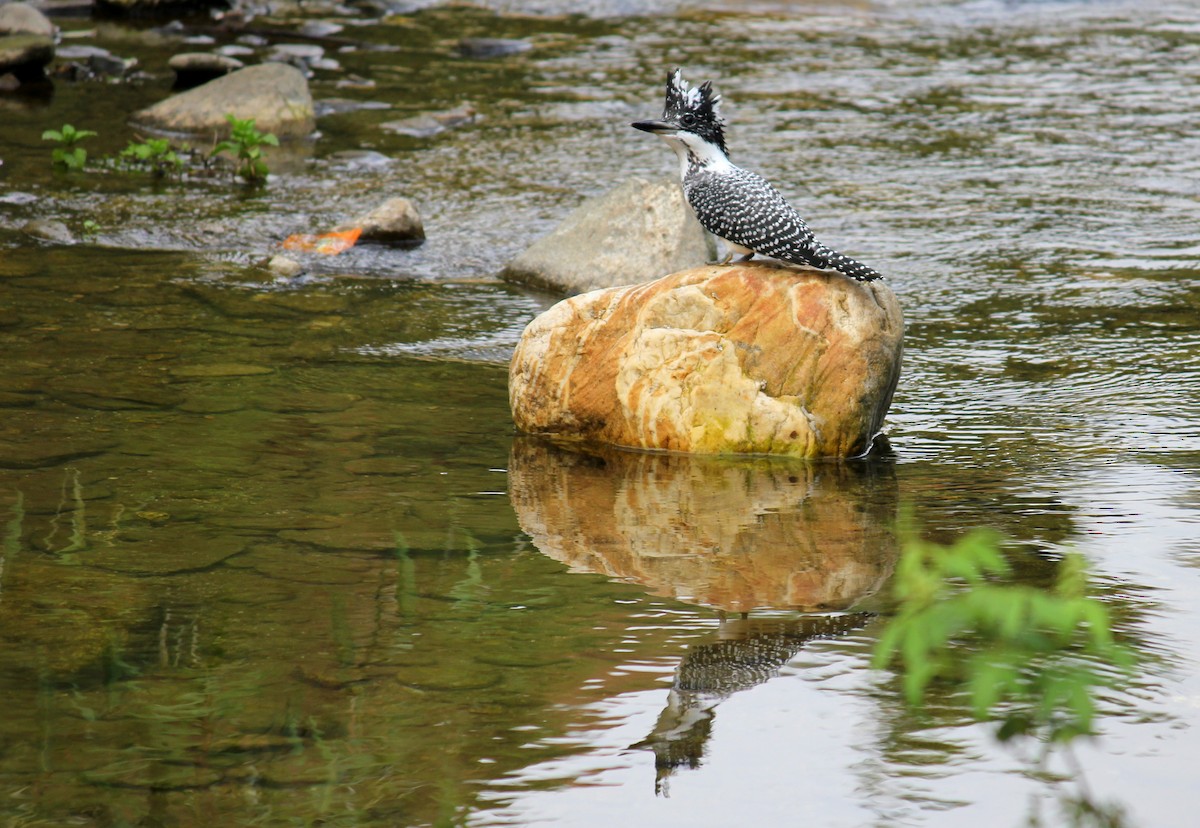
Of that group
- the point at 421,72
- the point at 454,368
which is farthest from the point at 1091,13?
the point at 454,368

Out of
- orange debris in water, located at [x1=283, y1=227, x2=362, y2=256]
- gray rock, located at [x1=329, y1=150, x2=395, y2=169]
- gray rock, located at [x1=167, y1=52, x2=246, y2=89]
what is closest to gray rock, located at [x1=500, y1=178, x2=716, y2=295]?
orange debris in water, located at [x1=283, y1=227, x2=362, y2=256]

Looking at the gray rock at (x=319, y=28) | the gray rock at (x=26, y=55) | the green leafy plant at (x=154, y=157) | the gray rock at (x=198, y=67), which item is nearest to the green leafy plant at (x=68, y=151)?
the green leafy plant at (x=154, y=157)

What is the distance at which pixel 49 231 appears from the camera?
9133mm

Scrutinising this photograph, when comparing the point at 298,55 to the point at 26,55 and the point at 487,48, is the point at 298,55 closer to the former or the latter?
the point at 487,48

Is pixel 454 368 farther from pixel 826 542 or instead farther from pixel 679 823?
pixel 679 823

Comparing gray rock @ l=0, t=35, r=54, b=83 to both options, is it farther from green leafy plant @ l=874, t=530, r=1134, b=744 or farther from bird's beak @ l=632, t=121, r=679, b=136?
green leafy plant @ l=874, t=530, r=1134, b=744

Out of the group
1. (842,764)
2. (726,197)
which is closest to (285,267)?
(726,197)

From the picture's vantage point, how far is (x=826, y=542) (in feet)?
16.5

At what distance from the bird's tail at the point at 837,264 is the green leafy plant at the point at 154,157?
658 cm

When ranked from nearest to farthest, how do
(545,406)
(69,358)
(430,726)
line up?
(430,726) → (545,406) → (69,358)

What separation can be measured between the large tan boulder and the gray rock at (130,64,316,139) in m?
7.17

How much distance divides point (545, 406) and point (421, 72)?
1005 cm

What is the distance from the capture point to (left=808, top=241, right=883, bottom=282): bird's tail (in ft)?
19.0

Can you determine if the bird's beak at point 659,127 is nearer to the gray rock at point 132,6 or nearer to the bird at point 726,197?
the bird at point 726,197
